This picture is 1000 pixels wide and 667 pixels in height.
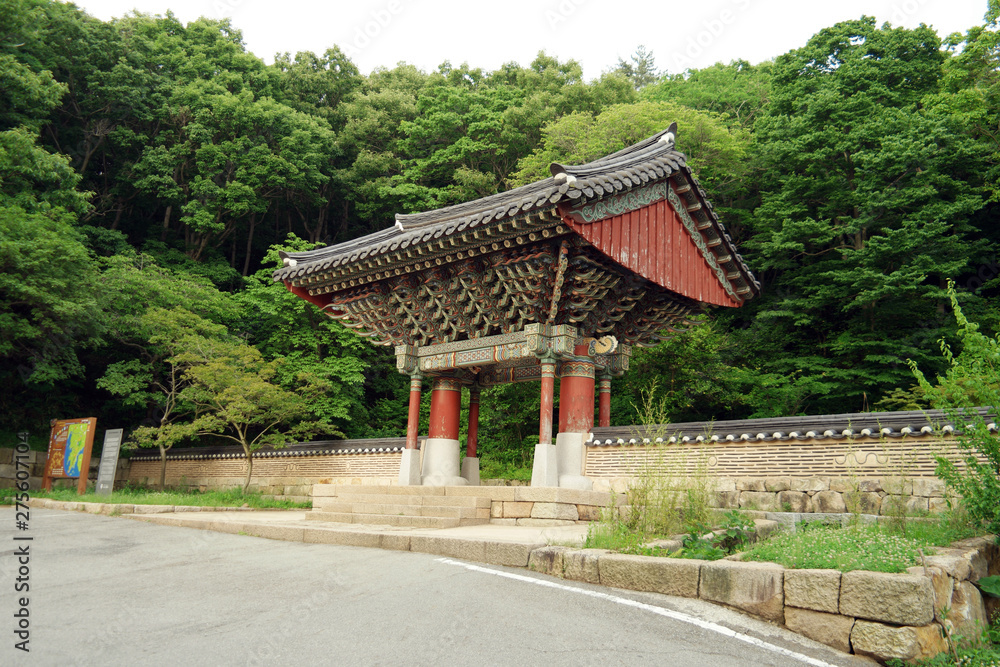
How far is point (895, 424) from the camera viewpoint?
25.7 ft

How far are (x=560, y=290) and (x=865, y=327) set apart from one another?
387 inches

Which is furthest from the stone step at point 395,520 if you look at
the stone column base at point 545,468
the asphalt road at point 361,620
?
the asphalt road at point 361,620

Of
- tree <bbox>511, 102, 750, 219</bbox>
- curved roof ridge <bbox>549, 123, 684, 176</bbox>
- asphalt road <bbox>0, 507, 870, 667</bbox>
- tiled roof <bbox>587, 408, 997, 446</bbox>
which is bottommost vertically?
asphalt road <bbox>0, 507, 870, 667</bbox>

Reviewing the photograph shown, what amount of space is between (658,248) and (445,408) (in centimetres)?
513

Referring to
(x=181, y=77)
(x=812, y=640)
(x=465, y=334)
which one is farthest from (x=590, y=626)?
(x=181, y=77)

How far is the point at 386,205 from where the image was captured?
90.6 feet

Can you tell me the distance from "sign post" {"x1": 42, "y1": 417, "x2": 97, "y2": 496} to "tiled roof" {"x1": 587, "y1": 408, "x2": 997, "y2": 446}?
41.6ft

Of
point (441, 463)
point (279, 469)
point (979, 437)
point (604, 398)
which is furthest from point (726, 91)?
point (979, 437)

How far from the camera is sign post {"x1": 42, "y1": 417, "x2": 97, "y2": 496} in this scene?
15.5 meters

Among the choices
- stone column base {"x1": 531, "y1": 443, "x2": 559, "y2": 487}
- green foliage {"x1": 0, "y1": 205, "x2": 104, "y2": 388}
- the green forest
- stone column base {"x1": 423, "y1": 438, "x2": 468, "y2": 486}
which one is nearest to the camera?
stone column base {"x1": 531, "y1": 443, "x2": 559, "y2": 487}

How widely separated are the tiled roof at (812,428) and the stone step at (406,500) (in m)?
2.43

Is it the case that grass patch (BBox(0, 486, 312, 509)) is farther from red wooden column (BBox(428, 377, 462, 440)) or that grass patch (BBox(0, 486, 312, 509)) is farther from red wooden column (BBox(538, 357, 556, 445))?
red wooden column (BBox(538, 357, 556, 445))

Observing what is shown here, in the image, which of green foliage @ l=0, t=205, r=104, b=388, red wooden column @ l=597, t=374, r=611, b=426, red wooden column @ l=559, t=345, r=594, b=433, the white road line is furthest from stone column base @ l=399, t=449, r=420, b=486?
green foliage @ l=0, t=205, r=104, b=388

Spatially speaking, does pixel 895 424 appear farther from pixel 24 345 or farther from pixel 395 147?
pixel 395 147
